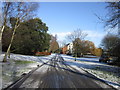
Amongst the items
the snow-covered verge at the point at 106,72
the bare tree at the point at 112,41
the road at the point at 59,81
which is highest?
the bare tree at the point at 112,41

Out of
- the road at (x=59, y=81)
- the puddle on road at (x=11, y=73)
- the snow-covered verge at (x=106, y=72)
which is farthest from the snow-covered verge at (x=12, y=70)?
the snow-covered verge at (x=106, y=72)

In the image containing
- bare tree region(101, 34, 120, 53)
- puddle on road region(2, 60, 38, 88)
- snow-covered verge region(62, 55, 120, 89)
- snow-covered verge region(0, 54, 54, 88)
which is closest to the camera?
puddle on road region(2, 60, 38, 88)

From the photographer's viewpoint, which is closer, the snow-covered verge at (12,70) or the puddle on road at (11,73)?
the puddle on road at (11,73)

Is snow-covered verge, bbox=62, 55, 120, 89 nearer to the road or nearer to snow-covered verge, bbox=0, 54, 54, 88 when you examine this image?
the road

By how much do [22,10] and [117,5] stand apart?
430 inches

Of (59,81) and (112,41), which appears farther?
(112,41)

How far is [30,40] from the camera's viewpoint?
29516 mm

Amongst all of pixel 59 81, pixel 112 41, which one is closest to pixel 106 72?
pixel 59 81

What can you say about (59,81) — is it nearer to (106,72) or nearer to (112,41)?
(106,72)

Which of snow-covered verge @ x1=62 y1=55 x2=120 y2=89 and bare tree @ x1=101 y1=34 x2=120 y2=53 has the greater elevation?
bare tree @ x1=101 y1=34 x2=120 y2=53

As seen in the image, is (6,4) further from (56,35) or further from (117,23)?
(56,35)

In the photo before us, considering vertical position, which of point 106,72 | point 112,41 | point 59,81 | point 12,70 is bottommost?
point 106,72

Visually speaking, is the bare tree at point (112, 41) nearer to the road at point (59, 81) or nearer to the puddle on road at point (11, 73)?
the road at point (59, 81)

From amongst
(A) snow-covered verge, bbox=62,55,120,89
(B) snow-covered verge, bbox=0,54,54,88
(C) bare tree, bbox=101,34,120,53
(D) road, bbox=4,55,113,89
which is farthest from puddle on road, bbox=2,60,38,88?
(C) bare tree, bbox=101,34,120,53
